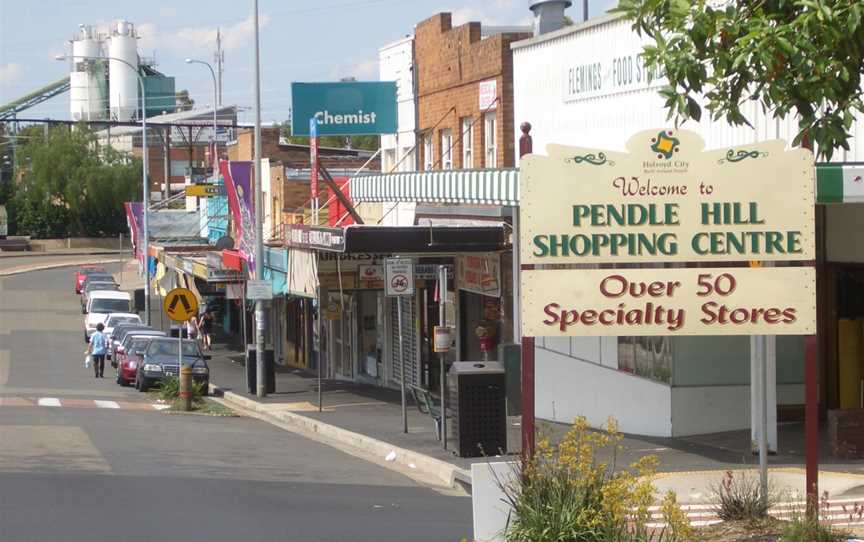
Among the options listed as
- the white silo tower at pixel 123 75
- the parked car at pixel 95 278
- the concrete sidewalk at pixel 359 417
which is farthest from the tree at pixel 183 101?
the concrete sidewalk at pixel 359 417

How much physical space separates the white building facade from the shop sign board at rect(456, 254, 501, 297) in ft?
7.99

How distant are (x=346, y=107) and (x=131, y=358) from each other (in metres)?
8.91

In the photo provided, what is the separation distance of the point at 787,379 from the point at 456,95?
460 inches

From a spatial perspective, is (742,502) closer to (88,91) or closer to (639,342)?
(639,342)

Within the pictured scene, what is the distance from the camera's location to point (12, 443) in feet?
58.6

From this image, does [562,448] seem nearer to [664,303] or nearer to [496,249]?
[664,303]

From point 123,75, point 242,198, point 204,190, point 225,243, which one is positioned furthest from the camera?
point 123,75

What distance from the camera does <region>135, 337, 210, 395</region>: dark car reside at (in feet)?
102

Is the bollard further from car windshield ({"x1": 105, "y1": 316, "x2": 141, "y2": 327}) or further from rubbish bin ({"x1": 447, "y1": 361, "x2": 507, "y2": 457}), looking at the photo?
car windshield ({"x1": 105, "y1": 316, "x2": 141, "y2": 327})

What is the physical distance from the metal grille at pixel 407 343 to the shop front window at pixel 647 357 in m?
11.5

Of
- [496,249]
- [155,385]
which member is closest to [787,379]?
[496,249]

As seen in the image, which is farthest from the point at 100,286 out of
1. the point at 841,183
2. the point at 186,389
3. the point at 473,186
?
the point at 841,183

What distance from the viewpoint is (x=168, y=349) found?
3259 centimetres

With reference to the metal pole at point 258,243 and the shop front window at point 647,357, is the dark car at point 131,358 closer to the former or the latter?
the metal pole at point 258,243
